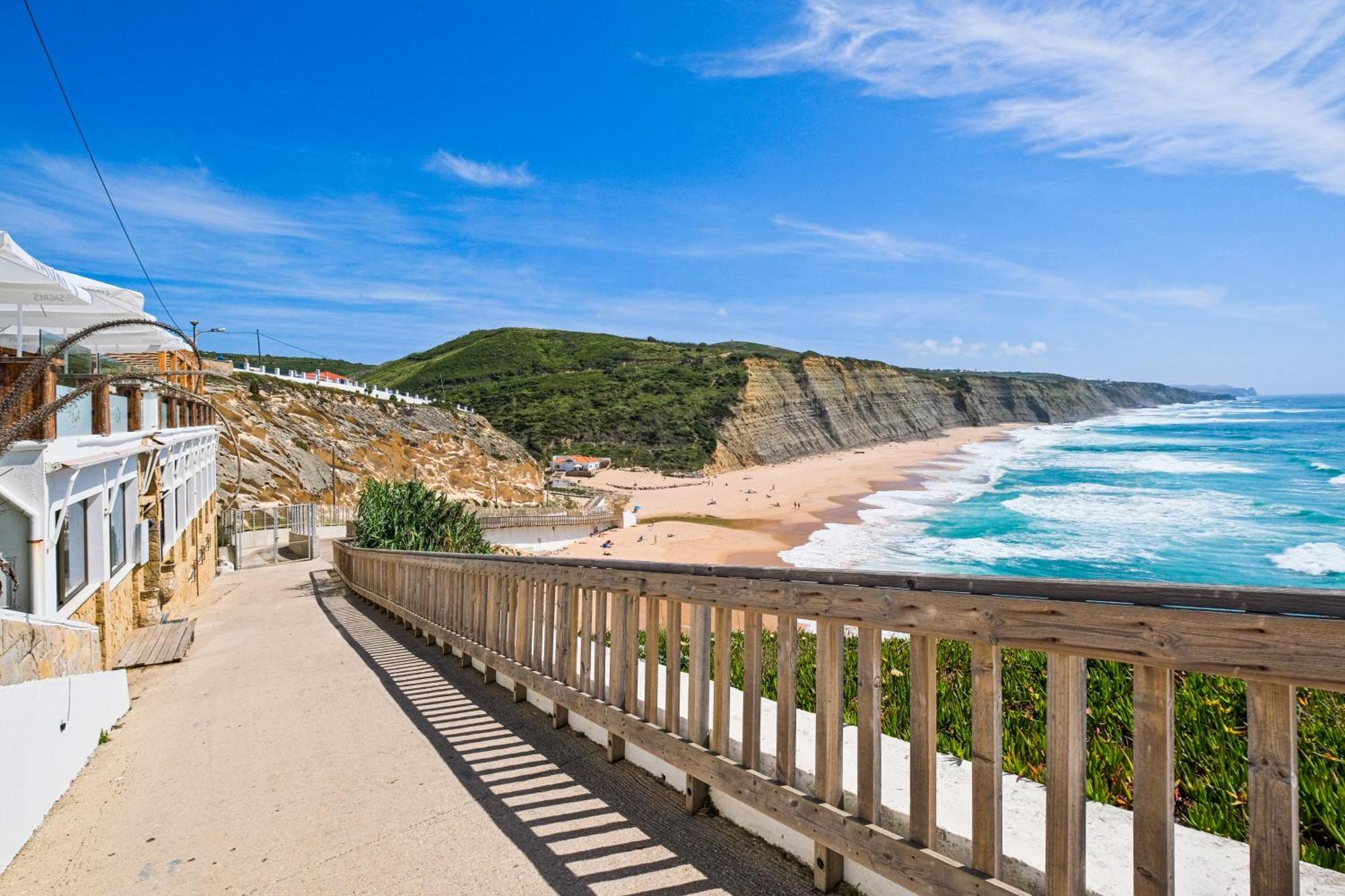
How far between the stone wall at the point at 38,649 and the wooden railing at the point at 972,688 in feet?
9.72

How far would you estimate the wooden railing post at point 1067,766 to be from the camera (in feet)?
6.42

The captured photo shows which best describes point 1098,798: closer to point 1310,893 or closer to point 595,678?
point 1310,893

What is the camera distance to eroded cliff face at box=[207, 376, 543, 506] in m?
32.4

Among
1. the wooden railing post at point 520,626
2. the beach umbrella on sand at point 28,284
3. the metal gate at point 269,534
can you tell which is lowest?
the metal gate at point 269,534

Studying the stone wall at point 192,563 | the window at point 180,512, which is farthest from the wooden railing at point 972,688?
the window at point 180,512

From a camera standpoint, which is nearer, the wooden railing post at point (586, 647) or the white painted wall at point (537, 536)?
the wooden railing post at point (586, 647)

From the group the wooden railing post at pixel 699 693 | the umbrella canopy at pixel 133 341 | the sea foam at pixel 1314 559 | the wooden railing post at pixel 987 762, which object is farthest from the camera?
the sea foam at pixel 1314 559

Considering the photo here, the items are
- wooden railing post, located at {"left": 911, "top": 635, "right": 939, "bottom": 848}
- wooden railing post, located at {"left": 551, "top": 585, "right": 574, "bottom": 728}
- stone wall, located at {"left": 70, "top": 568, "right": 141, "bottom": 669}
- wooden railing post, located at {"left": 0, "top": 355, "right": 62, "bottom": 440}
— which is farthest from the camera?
stone wall, located at {"left": 70, "top": 568, "right": 141, "bottom": 669}

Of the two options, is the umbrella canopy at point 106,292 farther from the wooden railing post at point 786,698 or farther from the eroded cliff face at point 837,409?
the eroded cliff face at point 837,409

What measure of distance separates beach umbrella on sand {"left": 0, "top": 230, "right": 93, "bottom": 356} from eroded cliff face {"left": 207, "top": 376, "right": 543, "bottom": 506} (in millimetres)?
20490

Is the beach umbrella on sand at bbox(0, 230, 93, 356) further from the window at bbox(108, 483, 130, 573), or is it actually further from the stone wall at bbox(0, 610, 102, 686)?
the stone wall at bbox(0, 610, 102, 686)

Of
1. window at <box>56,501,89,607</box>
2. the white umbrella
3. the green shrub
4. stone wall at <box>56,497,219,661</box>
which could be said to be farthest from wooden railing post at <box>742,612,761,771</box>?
the green shrub

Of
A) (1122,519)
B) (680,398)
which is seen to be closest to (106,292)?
(1122,519)

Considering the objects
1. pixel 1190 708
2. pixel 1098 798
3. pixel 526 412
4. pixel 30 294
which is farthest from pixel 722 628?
pixel 526 412
